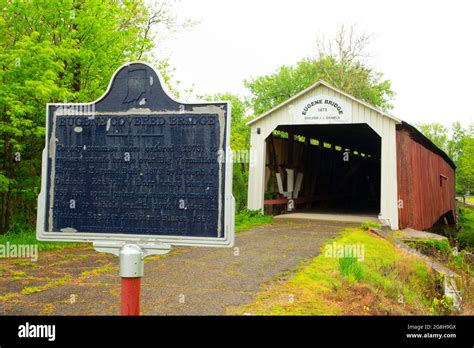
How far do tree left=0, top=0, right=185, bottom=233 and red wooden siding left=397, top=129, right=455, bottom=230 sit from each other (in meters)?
9.53

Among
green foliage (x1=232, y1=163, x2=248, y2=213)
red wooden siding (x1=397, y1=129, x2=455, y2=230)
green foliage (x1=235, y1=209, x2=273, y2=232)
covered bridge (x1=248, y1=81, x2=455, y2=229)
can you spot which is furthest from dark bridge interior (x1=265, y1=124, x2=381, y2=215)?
red wooden siding (x1=397, y1=129, x2=455, y2=230)

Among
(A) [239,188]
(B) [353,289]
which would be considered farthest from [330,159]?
(B) [353,289]

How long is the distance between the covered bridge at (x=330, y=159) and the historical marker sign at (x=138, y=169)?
499 inches

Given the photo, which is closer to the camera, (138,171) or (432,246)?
(138,171)

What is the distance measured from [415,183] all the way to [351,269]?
10.9m

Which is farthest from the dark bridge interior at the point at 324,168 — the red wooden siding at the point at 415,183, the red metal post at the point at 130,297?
the red metal post at the point at 130,297

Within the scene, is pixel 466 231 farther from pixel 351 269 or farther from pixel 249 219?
pixel 351 269

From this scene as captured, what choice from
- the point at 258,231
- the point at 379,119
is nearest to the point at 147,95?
the point at 258,231

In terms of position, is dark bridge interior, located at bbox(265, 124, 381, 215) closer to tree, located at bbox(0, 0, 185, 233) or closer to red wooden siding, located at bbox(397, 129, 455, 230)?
red wooden siding, located at bbox(397, 129, 455, 230)

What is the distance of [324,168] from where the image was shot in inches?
976

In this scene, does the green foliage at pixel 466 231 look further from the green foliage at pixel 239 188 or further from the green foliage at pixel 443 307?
the green foliage at pixel 443 307

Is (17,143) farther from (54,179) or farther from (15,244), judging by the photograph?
(54,179)

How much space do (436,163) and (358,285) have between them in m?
20.3

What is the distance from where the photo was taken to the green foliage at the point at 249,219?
14.9m
